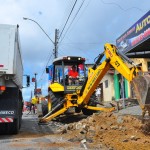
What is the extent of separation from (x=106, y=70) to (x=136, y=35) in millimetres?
7656

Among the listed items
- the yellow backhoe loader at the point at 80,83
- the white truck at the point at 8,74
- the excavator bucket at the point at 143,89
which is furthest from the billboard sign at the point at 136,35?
the excavator bucket at the point at 143,89

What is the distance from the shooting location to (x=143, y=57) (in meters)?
25.9

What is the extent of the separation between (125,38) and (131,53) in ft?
5.85

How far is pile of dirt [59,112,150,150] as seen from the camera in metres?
9.92

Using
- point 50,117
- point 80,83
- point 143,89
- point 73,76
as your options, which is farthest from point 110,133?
point 73,76

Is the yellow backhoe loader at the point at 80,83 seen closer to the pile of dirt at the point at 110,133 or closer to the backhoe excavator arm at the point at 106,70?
the backhoe excavator arm at the point at 106,70

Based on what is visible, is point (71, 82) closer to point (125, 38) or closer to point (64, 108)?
point (64, 108)

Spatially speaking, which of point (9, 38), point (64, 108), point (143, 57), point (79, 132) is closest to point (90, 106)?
point (64, 108)

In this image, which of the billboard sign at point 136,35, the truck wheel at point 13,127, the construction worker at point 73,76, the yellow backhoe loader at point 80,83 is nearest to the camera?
the yellow backhoe loader at point 80,83

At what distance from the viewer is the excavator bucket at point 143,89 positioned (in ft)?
32.2

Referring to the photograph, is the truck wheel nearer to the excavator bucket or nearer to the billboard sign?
the excavator bucket

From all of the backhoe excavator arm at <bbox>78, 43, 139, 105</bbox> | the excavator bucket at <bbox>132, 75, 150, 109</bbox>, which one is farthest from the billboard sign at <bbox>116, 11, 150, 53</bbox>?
the excavator bucket at <bbox>132, 75, 150, 109</bbox>

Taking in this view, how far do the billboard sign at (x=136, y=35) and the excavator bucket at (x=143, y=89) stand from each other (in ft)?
30.6

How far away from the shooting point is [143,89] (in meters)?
10.0
